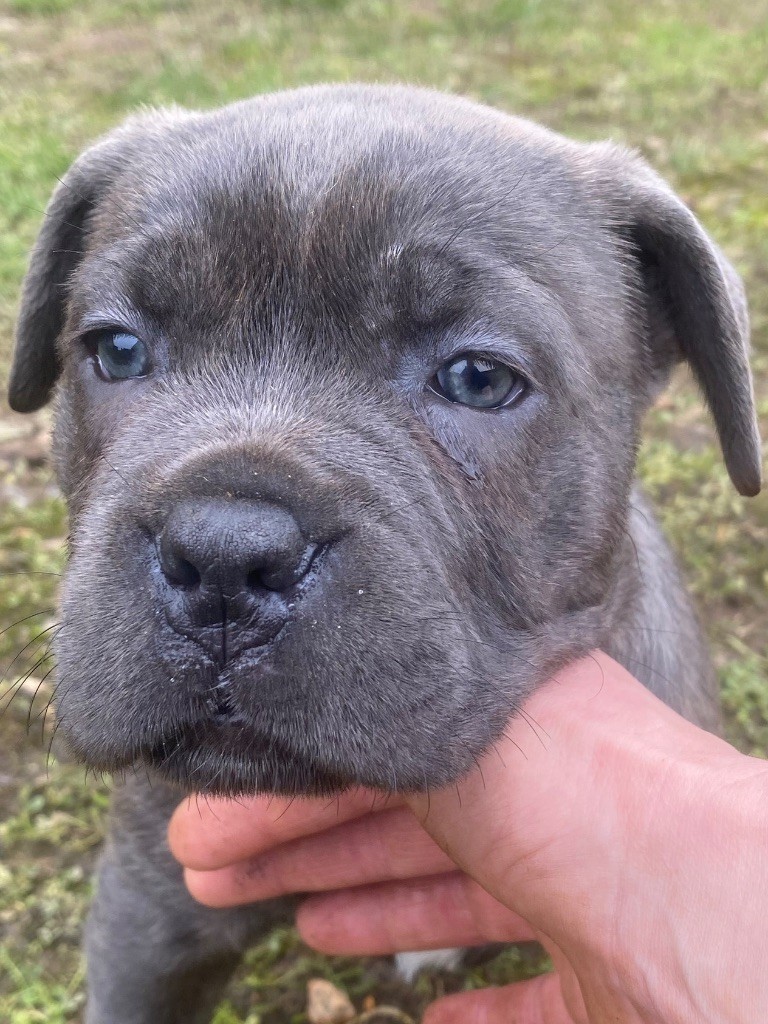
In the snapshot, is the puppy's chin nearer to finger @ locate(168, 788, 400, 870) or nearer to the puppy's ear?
finger @ locate(168, 788, 400, 870)

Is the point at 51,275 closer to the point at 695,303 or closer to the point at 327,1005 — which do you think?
the point at 695,303

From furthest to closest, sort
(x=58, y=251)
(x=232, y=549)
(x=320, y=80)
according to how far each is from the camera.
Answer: (x=320, y=80), (x=58, y=251), (x=232, y=549)

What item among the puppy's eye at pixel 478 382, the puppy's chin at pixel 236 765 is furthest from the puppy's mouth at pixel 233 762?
the puppy's eye at pixel 478 382

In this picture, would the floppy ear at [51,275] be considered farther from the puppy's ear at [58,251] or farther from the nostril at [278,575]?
the nostril at [278,575]

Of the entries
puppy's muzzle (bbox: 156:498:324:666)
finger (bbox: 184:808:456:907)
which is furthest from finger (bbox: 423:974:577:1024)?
puppy's muzzle (bbox: 156:498:324:666)

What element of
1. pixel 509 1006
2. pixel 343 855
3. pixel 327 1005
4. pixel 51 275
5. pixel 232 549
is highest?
pixel 232 549

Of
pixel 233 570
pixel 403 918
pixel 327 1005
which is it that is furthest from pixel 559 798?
pixel 327 1005

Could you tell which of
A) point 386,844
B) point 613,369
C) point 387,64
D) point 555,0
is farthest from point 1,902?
point 555,0

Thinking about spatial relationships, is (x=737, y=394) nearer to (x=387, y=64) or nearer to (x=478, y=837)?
(x=478, y=837)
